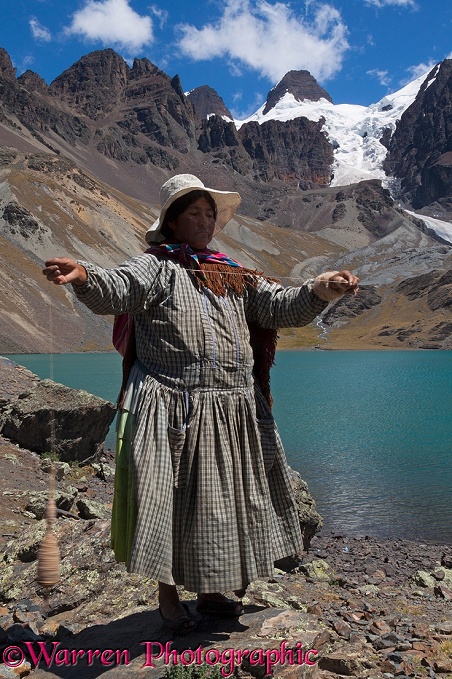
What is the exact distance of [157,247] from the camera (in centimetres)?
429

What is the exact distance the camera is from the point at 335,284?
4.03 m

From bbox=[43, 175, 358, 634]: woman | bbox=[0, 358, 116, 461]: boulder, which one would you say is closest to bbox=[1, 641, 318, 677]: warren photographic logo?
bbox=[43, 175, 358, 634]: woman

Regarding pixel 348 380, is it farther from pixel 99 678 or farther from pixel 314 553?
pixel 99 678

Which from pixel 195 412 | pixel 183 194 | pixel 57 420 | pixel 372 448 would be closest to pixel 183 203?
pixel 183 194

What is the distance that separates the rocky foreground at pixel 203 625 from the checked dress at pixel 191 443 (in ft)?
1.47

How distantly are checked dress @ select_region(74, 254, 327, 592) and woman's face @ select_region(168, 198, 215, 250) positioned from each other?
0.24m

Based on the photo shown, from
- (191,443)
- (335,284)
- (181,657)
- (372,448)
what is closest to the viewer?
(181,657)

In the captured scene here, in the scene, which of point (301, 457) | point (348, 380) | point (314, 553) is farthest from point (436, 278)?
point (314, 553)

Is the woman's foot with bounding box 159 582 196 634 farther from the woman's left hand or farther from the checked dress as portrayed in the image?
the woman's left hand

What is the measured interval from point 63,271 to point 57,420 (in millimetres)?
9150

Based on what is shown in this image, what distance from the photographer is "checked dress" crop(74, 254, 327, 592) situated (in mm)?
3752

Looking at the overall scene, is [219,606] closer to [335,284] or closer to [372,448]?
[335,284]

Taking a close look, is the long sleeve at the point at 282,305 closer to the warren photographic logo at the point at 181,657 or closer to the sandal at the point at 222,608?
the sandal at the point at 222,608

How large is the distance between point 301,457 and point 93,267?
655 inches
